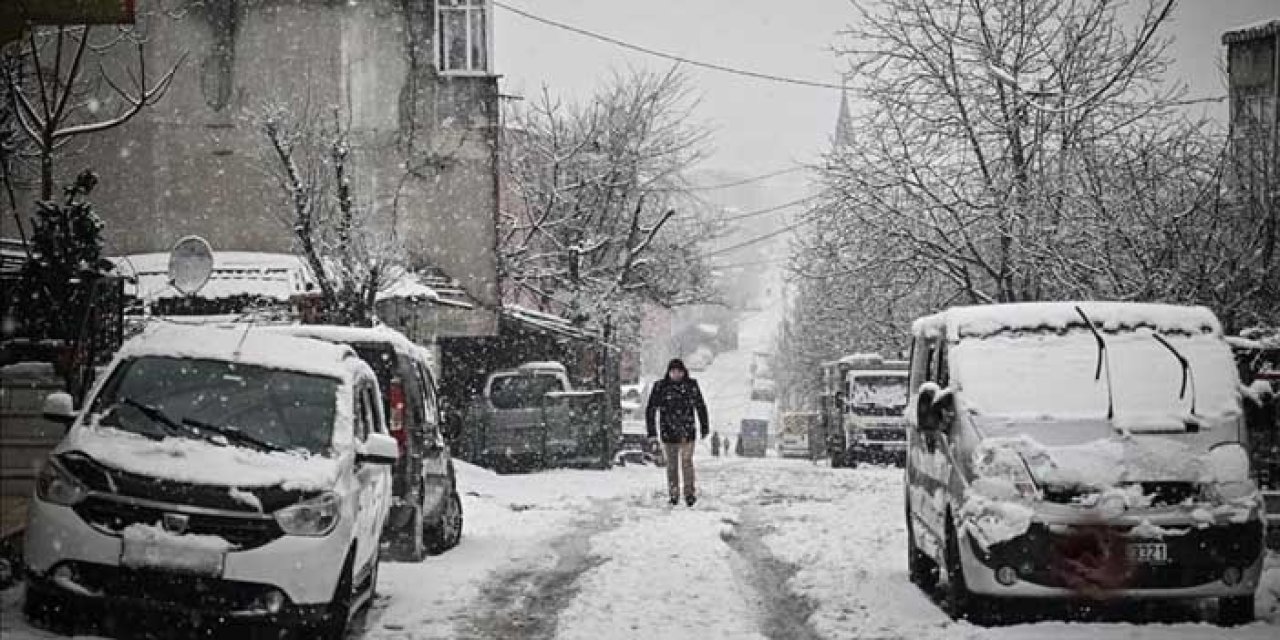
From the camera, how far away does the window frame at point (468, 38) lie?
99.0 ft

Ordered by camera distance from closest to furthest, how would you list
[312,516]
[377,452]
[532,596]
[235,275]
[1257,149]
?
[312,516] → [377,452] → [532,596] → [1257,149] → [235,275]

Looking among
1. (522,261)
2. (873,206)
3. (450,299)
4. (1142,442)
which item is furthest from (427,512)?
(522,261)

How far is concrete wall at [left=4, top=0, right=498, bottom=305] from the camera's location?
29125mm

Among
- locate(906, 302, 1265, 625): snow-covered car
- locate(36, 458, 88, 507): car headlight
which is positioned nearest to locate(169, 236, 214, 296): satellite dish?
locate(36, 458, 88, 507): car headlight

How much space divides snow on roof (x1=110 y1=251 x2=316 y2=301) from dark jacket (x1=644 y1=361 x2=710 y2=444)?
30.4 ft

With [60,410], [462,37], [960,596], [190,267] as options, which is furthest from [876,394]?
[60,410]

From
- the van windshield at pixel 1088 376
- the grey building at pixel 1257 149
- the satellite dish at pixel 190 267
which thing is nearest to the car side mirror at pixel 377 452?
the van windshield at pixel 1088 376

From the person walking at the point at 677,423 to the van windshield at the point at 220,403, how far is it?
9554mm

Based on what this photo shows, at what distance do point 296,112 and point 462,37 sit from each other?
4.01 metres

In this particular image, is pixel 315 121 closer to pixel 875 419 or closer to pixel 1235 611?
pixel 875 419

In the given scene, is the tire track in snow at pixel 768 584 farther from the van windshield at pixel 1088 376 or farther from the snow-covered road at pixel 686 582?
the van windshield at pixel 1088 376

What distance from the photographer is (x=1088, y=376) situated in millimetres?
9297

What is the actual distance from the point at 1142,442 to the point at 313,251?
1683 cm

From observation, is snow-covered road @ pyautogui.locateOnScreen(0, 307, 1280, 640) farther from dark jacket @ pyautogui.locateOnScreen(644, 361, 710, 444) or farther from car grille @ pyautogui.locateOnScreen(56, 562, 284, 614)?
dark jacket @ pyautogui.locateOnScreen(644, 361, 710, 444)
